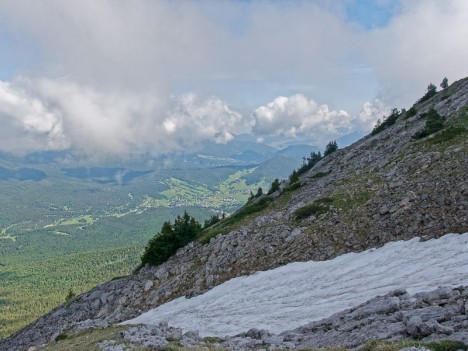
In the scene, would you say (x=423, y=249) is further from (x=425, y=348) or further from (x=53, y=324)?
(x=53, y=324)

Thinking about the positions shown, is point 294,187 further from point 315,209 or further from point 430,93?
point 430,93

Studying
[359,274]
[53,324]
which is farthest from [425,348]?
[53,324]

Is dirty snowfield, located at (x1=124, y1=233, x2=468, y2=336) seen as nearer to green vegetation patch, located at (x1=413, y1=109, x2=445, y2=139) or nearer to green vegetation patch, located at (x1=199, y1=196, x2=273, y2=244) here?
green vegetation patch, located at (x1=199, y1=196, x2=273, y2=244)

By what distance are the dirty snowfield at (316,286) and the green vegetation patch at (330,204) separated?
935cm

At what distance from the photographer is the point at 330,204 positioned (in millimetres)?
44375

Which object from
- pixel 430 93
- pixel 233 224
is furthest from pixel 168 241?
pixel 430 93

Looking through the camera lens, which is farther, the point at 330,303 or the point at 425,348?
the point at 330,303

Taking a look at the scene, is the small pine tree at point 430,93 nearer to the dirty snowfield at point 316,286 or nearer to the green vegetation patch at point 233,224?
the green vegetation patch at point 233,224

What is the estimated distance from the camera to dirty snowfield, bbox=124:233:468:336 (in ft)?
80.8

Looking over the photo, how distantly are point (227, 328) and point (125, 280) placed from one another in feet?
98.9

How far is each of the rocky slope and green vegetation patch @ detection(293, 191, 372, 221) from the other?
0.15m

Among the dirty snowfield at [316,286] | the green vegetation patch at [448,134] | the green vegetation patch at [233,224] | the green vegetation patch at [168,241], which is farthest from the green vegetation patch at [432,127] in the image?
the green vegetation patch at [168,241]

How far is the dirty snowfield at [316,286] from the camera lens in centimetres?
2462

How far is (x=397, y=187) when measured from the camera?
4016 centimetres
